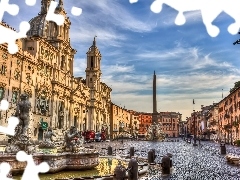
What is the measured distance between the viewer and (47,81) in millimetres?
50750

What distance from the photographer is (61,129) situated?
56.6 m

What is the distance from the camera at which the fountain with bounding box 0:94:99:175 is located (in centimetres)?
1239

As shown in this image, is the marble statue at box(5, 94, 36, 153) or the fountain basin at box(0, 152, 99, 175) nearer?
the fountain basin at box(0, 152, 99, 175)

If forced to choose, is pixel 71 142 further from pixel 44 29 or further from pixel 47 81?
pixel 44 29

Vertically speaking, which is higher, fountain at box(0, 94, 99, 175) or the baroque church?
the baroque church

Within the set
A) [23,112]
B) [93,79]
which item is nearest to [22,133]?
[23,112]

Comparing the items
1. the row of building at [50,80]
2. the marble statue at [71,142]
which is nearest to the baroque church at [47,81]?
the row of building at [50,80]

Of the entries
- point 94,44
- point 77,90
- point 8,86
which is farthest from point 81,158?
point 94,44

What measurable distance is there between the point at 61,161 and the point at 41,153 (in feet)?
3.15

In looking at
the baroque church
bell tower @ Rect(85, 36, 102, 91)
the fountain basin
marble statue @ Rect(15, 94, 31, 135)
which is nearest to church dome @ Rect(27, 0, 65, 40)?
the baroque church

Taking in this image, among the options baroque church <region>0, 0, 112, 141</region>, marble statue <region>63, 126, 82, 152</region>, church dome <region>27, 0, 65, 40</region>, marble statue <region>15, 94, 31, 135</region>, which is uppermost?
church dome <region>27, 0, 65, 40</region>

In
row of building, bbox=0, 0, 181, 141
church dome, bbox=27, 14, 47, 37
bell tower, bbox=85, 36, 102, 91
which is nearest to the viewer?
row of building, bbox=0, 0, 181, 141

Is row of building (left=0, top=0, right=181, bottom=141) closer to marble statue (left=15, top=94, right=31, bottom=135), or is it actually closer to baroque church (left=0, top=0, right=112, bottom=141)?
baroque church (left=0, top=0, right=112, bottom=141)

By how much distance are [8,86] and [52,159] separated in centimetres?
2805
